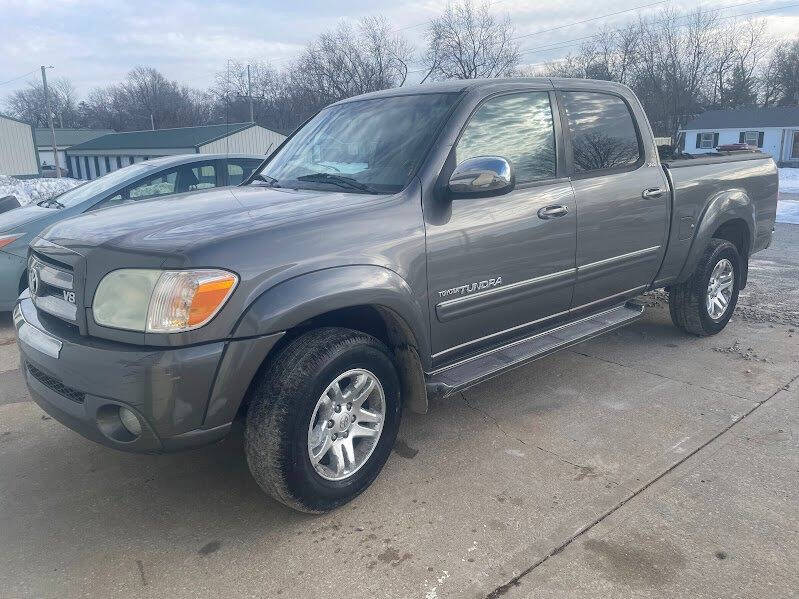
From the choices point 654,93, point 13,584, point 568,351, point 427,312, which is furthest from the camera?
point 654,93

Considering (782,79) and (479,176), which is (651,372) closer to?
(479,176)

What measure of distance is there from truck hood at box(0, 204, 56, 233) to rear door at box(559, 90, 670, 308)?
4825 mm

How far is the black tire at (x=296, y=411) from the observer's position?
259 centimetres

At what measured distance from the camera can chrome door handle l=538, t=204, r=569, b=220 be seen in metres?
3.57

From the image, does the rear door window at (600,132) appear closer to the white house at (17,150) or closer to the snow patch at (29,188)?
the snow patch at (29,188)

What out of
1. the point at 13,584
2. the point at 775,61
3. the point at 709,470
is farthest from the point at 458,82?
the point at 775,61

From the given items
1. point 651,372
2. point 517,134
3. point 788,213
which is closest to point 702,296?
point 651,372

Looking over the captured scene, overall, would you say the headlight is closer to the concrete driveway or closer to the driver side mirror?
the concrete driveway

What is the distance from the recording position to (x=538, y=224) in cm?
355

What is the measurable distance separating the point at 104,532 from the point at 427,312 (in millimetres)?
1737

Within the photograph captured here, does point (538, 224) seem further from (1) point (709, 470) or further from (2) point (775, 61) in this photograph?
→ (2) point (775, 61)

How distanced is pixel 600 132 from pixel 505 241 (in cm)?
137

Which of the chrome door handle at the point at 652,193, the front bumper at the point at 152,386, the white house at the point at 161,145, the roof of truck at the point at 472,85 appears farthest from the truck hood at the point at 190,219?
the white house at the point at 161,145

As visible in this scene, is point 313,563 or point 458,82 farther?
point 458,82
